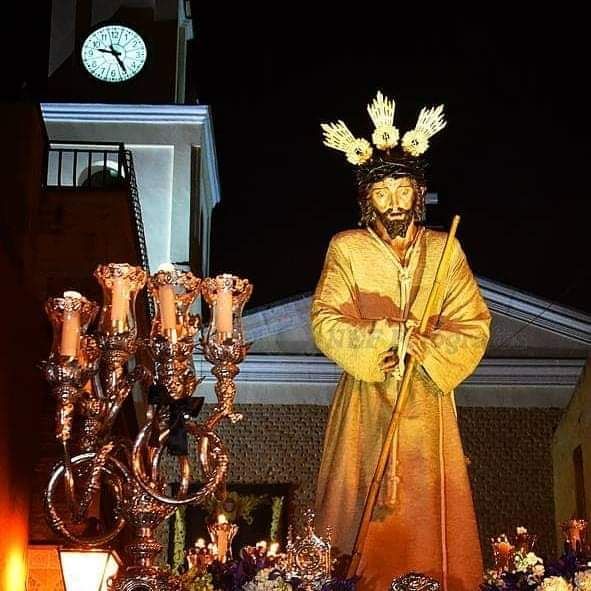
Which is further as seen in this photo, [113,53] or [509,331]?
[113,53]

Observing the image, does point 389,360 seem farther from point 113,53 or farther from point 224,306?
point 113,53

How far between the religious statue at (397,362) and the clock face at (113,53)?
757 inches

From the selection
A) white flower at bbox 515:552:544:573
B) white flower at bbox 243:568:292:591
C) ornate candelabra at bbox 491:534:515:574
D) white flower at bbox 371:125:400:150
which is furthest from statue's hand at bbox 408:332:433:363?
white flower at bbox 243:568:292:591

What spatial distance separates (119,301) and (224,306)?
1.79ft

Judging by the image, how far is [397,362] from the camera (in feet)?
27.9

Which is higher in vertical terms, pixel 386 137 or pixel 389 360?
pixel 386 137

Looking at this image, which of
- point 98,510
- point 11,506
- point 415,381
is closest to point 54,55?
point 98,510

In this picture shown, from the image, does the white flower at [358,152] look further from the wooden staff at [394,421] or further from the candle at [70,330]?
the candle at [70,330]

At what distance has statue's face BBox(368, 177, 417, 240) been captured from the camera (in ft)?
29.6

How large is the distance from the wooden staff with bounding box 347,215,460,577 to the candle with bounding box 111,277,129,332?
155cm

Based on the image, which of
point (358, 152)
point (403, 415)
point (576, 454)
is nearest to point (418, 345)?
point (403, 415)

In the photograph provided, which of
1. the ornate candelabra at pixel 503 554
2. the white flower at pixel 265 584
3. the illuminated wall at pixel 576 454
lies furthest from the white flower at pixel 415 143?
the illuminated wall at pixel 576 454

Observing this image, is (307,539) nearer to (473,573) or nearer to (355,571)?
(355,571)

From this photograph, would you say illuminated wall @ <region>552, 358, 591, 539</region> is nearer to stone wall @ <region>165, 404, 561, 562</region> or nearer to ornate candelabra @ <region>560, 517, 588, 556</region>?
stone wall @ <region>165, 404, 561, 562</region>
